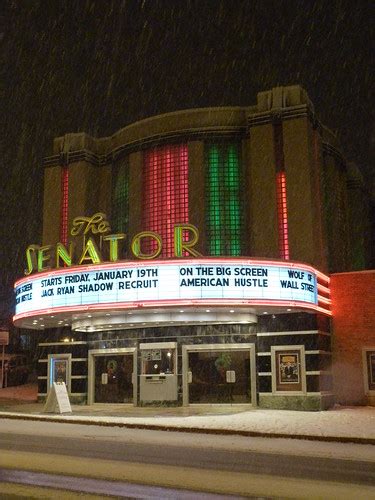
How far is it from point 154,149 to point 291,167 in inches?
263

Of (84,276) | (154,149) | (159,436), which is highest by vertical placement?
(154,149)

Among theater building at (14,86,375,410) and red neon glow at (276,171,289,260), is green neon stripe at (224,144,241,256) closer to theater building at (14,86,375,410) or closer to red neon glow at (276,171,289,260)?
theater building at (14,86,375,410)

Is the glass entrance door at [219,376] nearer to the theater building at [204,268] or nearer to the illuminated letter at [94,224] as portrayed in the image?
the theater building at [204,268]

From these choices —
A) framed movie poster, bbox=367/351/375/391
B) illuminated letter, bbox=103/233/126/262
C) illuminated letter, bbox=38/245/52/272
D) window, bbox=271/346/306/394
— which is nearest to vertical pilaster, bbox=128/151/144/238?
illuminated letter, bbox=38/245/52/272

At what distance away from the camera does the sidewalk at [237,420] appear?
1502 centimetres

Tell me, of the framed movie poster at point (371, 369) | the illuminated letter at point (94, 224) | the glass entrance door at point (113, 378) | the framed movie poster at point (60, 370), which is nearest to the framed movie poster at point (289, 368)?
the framed movie poster at point (371, 369)

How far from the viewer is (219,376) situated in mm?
23469

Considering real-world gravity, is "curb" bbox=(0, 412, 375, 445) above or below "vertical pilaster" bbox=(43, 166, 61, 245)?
below

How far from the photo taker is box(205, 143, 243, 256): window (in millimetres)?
26438

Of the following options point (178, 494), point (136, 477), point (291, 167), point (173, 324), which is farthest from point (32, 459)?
point (291, 167)

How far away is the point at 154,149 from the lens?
27953 millimetres

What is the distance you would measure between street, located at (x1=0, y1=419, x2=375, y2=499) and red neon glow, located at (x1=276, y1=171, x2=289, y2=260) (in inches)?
437

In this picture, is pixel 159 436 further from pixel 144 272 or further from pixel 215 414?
pixel 144 272

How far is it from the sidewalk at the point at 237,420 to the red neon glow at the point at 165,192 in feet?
25.4
